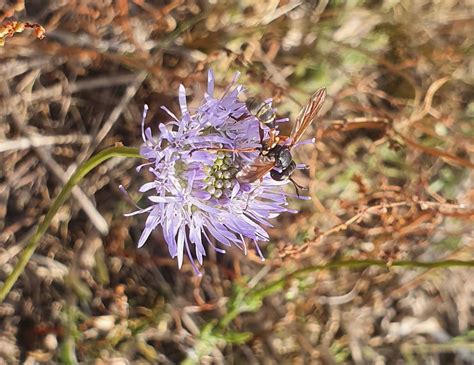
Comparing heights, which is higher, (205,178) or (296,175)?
(205,178)

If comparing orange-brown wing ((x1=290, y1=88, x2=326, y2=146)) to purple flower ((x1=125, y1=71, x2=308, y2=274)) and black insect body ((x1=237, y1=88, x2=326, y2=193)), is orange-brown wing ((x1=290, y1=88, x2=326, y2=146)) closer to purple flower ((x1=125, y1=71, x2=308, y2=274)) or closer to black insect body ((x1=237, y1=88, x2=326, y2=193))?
black insect body ((x1=237, y1=88, x2=326, y2=193))

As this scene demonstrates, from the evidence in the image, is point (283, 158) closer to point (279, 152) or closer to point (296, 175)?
point (279, 152)

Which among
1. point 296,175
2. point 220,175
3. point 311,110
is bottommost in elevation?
point 296,175

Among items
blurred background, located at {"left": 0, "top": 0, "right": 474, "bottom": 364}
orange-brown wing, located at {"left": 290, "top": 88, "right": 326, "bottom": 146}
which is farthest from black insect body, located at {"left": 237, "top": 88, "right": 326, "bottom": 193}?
blurred background, located at {"left": 0, "top": 0, "right": 474, "bottom": 364}

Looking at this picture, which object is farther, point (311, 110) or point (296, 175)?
point (296, 175)

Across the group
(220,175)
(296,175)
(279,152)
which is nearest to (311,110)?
(279,152)

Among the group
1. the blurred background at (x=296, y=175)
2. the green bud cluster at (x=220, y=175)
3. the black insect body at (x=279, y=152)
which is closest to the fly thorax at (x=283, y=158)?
the black insect body at (x=279, y=152)

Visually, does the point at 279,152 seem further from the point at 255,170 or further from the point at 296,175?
the point at 296,175
